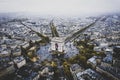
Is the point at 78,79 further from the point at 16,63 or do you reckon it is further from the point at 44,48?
the point at 44,48

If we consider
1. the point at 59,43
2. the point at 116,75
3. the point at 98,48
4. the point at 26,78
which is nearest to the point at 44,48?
the point at 59,43

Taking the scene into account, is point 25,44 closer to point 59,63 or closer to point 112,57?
point 59,63

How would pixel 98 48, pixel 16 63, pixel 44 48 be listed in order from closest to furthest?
1. pixel 16 63
2. pixel 98 48
3. pixel 44 48

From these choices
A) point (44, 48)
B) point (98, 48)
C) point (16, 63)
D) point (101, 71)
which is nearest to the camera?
point (101, 71)

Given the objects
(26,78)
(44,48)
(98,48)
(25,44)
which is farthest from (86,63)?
(25,44)

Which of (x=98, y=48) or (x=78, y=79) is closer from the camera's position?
(x=78, y=79)

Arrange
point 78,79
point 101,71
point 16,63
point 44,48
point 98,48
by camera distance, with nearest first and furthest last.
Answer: point 78,79 → point 101,71 → point 16,63 → point 98,48 → point 44,48

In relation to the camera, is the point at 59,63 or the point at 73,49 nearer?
the point at 59,63

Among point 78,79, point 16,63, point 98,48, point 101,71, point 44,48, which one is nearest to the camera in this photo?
point 78,79
